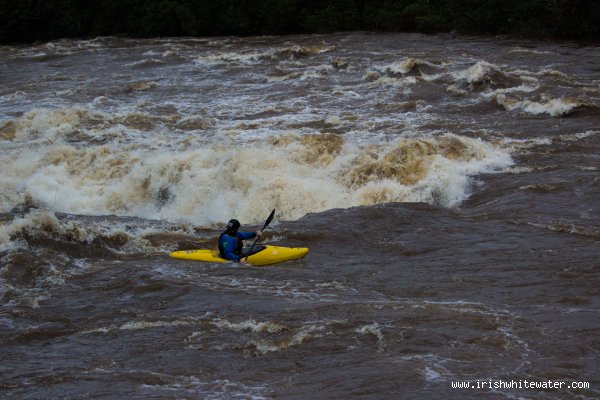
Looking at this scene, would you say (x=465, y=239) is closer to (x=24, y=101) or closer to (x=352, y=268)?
(x=352, y=268)

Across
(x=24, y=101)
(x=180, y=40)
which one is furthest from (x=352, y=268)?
(x=180, y=40)

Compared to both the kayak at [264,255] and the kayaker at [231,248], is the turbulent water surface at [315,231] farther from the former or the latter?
the kayaker at [231,248]

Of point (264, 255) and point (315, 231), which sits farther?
point (315, 231)

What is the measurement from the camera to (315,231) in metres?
10.2

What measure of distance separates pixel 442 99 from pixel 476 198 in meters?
6.03

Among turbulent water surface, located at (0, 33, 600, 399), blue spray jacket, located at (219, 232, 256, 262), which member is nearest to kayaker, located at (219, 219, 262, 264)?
blue spray jacket, located at (219, 232, 256, 262)

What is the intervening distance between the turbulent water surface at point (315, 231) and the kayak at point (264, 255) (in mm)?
134

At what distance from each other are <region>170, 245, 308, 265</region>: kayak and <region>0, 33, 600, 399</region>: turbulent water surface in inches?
5.3

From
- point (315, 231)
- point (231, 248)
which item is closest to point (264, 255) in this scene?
point (231, 248)

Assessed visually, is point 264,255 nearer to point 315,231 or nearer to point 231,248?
point 231,248

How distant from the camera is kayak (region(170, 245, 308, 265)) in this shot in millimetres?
9289

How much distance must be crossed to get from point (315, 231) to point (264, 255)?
3.54 ft

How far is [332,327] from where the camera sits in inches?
280

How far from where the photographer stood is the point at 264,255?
9.33 m
